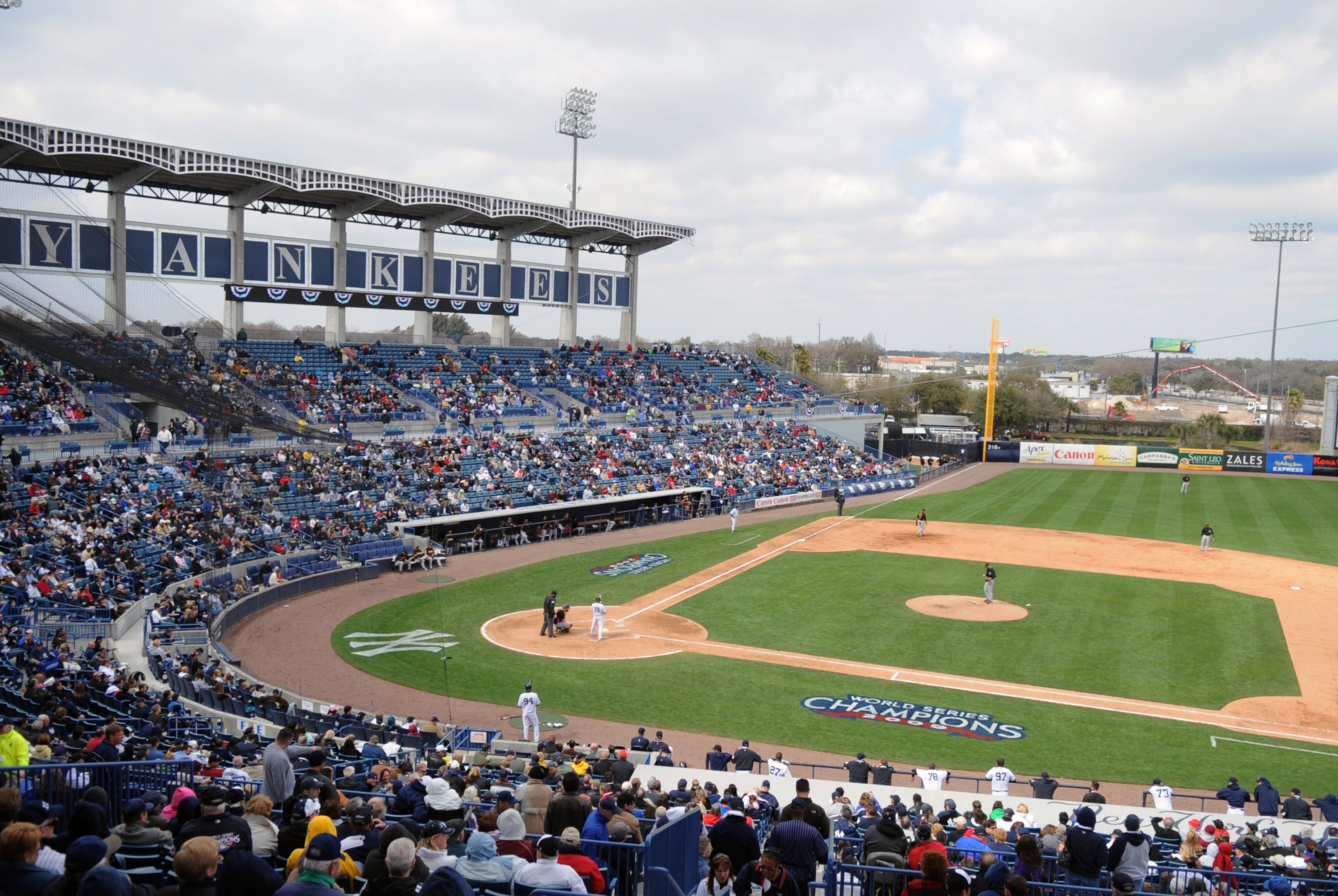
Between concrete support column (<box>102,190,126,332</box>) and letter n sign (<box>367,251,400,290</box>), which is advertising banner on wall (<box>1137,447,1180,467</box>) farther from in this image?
concrete support column (<box>102,190,126,332</box>)

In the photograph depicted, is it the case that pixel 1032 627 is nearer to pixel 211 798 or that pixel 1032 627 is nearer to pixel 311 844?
pixel 211 798

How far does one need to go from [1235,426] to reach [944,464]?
136 feet

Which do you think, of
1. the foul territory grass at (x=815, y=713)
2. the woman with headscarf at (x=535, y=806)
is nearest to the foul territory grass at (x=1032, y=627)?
the foul territory grass at (x=815, y=713)

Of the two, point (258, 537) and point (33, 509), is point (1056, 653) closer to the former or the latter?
point (258, 537)

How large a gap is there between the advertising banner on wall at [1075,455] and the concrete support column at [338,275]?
50.6 meters

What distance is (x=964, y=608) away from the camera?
93.1 feet

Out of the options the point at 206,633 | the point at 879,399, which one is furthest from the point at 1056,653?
the point at 879,399

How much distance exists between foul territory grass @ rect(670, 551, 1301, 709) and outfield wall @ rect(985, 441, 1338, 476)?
130 feet

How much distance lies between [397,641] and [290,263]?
23672mm

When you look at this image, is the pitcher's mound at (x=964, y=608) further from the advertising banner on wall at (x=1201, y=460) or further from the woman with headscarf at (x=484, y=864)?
→ the advertising banner on wall at (x=1201, y=460)

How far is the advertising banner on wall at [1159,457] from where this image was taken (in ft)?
223

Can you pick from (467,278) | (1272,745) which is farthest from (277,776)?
(467,278)

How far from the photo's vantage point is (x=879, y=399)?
113 m

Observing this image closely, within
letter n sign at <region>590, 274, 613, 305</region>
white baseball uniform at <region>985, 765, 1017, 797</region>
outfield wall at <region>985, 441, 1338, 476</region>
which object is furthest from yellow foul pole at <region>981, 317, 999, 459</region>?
white baseball uniform at <region>985, 765, 1017, 797</region>
